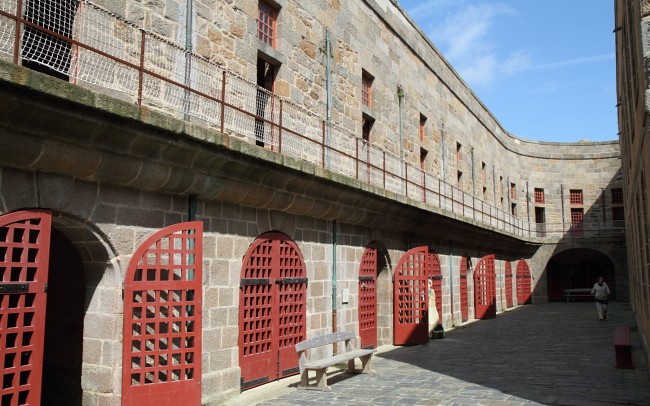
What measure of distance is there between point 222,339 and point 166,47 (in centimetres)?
376

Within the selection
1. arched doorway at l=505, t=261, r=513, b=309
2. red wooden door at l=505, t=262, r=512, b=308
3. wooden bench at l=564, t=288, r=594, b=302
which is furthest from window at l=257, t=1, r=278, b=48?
wooden bench at l=564, t=288, r=594, b=302

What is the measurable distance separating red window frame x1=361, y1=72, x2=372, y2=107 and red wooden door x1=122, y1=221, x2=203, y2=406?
23.3 ft

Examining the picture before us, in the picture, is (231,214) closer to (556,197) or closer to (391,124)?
(391,124)

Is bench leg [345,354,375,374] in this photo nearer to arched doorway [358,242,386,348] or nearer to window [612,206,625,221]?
arched doorway [358,242,386,348]

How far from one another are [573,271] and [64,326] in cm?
2709

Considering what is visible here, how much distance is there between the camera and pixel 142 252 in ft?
19.2

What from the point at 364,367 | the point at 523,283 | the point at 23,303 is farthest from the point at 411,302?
the point at 523,283

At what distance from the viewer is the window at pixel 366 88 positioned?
12.6 metres

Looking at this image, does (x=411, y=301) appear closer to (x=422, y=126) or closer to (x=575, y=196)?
(x=422, y=126)

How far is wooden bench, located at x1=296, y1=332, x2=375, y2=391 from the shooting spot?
7.47 meters

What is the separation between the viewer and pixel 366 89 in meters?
12.9

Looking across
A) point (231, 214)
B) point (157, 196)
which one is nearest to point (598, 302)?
point (231, 214)

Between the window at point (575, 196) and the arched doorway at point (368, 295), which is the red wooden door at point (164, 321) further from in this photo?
the window at point (575, 196)

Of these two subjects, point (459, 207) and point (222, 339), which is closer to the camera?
point (222, 339)
